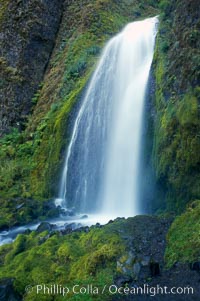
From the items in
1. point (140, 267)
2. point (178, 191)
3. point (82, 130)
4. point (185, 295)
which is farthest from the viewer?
point (82, 130)

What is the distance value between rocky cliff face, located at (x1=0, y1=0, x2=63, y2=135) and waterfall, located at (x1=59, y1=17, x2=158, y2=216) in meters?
5.61

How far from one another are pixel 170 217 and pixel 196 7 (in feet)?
21.8

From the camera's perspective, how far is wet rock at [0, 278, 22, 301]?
23.5 ft

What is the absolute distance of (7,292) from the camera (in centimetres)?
726

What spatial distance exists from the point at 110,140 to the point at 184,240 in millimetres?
6805

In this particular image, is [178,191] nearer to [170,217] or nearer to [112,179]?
[170,217]

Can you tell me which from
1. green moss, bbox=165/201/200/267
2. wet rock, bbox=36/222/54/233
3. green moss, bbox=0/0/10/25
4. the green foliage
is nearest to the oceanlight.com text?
the green foliage

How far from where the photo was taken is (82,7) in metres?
24.4

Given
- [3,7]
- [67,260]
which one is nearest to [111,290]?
[67,260]

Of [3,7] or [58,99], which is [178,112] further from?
[3,7]

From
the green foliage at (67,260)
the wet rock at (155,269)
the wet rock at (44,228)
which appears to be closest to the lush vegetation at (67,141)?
the green foliage at (67,260)

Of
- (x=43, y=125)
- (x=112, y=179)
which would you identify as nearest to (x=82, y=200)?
(x=112, y=179)

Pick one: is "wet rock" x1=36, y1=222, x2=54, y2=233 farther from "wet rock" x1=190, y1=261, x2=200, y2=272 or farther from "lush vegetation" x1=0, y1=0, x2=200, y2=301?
"wet rock" x1=190, y1=261, x2=200, y2=272

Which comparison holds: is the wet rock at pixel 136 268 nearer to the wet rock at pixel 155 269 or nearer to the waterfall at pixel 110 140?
the wet rock at pixel 155 269
